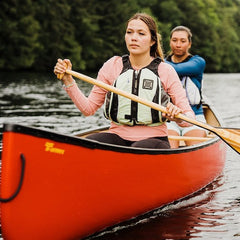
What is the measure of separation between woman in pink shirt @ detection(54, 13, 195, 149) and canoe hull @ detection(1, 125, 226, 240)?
28cm

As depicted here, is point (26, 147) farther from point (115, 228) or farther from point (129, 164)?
point (115, 228)

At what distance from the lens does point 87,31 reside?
137 feet

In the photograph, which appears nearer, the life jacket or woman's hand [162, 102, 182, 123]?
woman's hand [162, 102, 182, 123]

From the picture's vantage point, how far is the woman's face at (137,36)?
396 centimetres

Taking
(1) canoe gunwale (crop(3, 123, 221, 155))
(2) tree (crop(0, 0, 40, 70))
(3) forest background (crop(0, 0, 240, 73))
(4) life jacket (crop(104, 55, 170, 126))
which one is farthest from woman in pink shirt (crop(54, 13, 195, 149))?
(2) tree (crop(0, 0, 40, 70))

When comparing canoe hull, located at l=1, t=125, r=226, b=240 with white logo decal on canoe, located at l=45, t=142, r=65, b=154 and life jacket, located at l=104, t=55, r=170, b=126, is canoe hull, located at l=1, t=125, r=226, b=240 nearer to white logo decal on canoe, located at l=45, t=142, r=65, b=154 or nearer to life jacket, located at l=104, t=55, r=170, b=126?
white logo decal on canoe, located at l=45, t=142, r=65, b=154

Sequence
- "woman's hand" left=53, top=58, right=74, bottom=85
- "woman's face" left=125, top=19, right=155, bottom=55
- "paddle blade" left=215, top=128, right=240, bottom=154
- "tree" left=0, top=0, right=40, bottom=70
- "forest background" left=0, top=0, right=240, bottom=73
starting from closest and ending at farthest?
"woman's hand" left=53, top=58, right=74, bottom=85, "woman's face" left=125, top=19, right=155, bottom=55, "paddle blade" left=215, top=128, right=240, bottom=154, "tree" left=0, top=0, right=40, bottom=70, "forest background" left=0, top=0, right=240, bottom=73

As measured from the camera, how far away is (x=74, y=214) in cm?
323

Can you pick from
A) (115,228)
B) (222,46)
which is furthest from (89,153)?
(222,46)

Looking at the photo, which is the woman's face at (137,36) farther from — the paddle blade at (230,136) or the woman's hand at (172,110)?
the paddle blade at (230,136)

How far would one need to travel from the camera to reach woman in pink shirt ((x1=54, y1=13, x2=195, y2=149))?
13.0ft

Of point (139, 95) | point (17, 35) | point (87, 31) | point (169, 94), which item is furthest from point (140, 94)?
point (87, 31)

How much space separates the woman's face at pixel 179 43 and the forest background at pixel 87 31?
38.8 feet

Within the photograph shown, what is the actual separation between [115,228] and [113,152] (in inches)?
28.4
